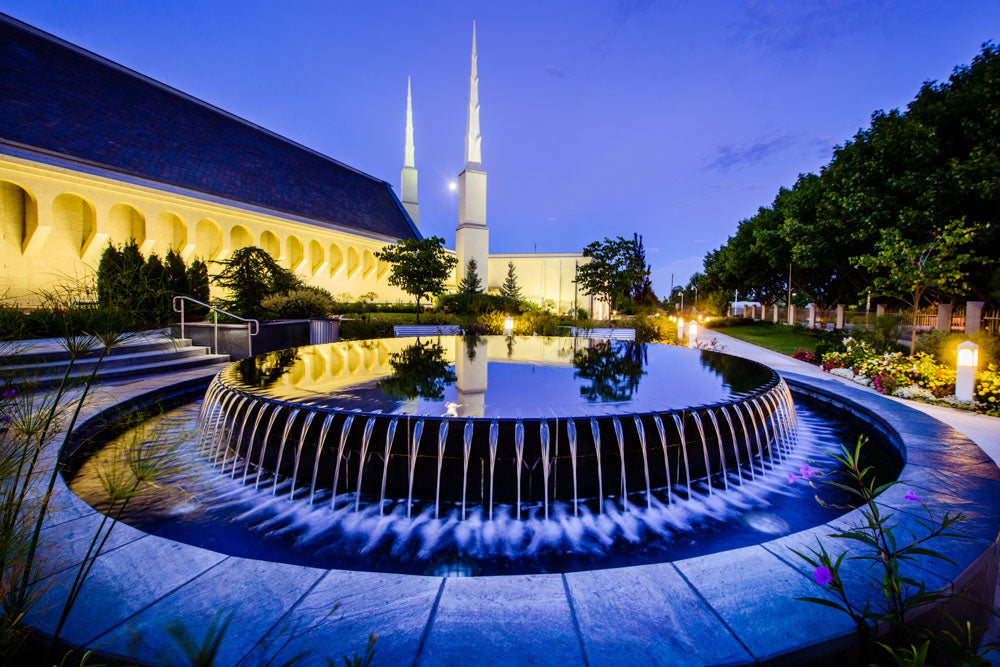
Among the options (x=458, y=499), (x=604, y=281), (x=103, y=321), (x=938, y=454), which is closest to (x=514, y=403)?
(x=458, y=499)

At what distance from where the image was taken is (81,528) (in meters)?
2.62

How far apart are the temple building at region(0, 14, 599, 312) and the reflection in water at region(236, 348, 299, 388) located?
17.9 feet

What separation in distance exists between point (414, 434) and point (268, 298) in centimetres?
A: 1325

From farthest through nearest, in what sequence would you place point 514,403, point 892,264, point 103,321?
point 892,264 → point 514,403 → point 103,321

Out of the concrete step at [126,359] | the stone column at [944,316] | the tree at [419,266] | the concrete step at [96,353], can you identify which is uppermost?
the tree at [419,266]

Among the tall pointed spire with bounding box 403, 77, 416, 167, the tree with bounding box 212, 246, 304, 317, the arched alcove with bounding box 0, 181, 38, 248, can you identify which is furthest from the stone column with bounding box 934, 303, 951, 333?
the tall pointed spire with bounding box 403, 77, 416, 167

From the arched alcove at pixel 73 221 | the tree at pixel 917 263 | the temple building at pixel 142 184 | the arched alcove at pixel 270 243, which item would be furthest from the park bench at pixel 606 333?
the arched alcove at pixel 73 221

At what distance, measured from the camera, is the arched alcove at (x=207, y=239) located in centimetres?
2275

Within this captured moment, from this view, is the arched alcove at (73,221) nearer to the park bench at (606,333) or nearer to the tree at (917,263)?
the park bench at (606,333)

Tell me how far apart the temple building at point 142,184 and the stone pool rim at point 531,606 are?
10.2 m

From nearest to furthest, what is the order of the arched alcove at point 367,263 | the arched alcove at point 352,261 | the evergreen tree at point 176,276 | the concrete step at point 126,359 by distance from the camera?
1. the concrete step at point 126,359
2. the evergreen tree at point 176,276
3. the arched alcove at point 352,261
4. the arched alcove at point 367,263

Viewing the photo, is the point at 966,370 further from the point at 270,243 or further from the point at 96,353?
the point at 270,243

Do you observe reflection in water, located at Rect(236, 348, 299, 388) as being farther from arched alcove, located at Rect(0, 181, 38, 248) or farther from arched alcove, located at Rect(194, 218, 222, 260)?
arched alcove, located at Rect(194, 218, 222, 260)

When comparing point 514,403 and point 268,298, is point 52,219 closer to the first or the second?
point 268,298
